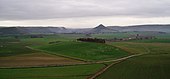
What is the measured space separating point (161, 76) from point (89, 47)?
55.7 m

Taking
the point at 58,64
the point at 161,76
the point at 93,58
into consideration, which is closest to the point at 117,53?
the point at 93,58

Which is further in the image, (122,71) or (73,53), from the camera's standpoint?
(73,53)

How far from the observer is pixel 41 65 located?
2576 inches

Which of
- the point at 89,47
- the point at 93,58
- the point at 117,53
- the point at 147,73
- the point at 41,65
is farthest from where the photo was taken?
the point at 89,47

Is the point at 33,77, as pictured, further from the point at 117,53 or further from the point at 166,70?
the point at 117,53

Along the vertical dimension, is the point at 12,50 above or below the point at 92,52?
above

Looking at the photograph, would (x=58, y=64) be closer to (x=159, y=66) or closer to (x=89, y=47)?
(x=159, y=66)

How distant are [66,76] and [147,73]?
13554 millimetres

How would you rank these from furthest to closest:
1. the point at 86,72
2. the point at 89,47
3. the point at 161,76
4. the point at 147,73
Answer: the point at 89,47 < the point at 86,72 < the point at 147,73 < the point at 161,76

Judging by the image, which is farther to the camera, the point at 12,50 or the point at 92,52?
the point at 12,50

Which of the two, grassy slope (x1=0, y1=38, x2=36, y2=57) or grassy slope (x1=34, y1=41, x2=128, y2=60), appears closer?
grassy slope (x1=34, y1=41, x2=128, y2=60)

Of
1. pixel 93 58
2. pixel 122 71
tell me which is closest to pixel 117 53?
pixel 93 58

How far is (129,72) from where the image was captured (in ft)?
169

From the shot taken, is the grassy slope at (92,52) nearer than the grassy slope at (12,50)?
Yes
